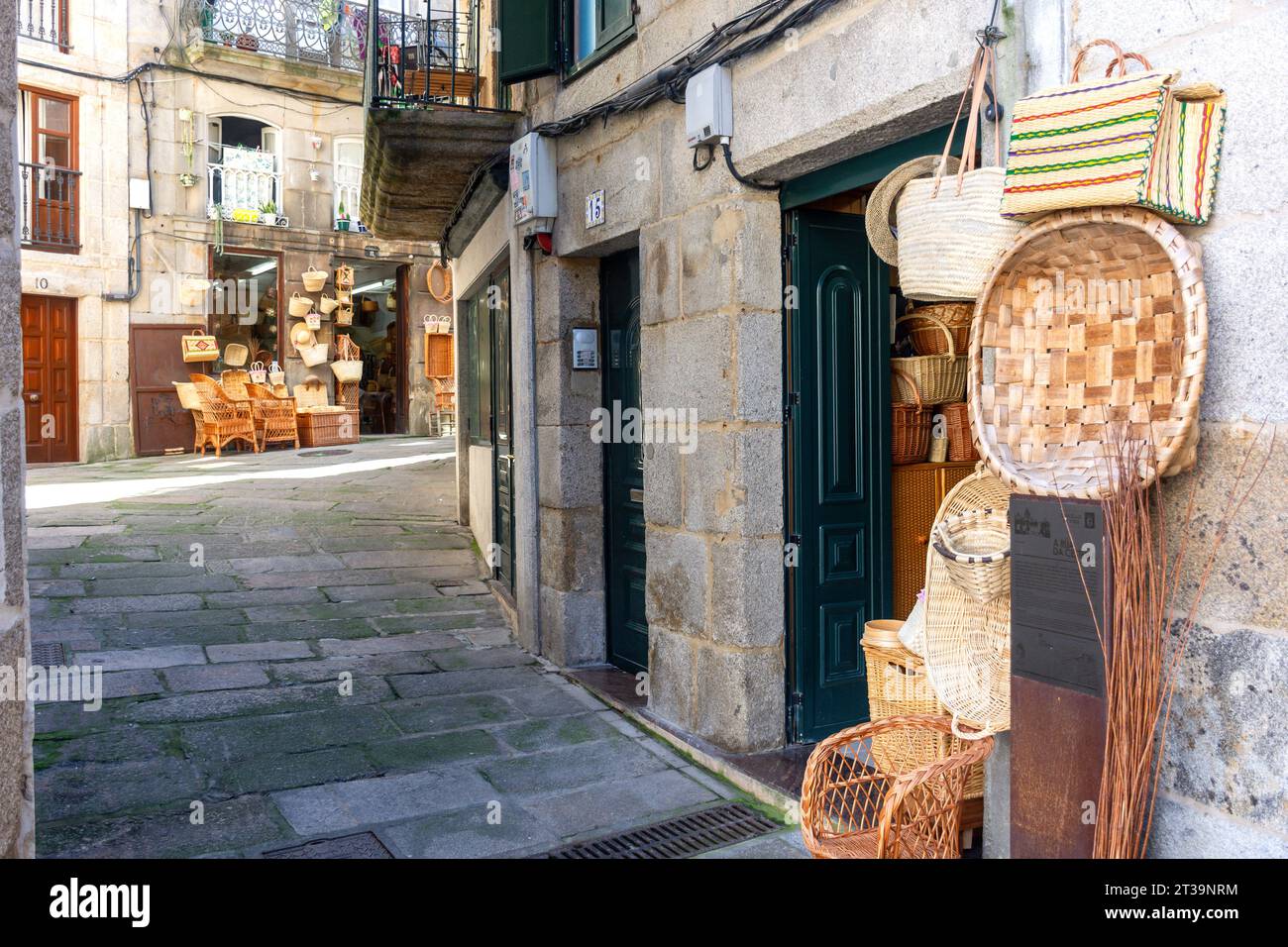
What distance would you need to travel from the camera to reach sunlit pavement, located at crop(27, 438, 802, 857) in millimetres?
4051

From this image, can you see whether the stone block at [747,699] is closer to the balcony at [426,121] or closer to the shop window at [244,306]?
the balcony at [426,121]

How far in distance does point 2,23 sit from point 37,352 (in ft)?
47.7

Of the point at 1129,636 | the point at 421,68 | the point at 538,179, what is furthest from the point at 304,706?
the point at 421,68

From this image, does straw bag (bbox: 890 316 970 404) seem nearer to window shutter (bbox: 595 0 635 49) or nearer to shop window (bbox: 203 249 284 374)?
window shutter (bbox: 595 0 635 49)

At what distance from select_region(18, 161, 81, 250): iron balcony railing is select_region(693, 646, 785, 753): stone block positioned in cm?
1330

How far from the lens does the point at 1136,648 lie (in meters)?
2.44

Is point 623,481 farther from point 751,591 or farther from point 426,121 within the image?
point 426,121

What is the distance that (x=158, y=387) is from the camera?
15578 mm

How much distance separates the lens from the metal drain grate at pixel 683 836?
12.5 ft

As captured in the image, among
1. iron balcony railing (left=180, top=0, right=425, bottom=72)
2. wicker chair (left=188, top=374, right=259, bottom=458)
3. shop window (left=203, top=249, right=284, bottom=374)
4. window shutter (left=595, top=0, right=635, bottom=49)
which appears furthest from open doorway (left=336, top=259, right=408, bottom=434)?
window shutter (left=595, top=0, right=635, bottom=49)

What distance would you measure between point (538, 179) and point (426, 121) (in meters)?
0.89

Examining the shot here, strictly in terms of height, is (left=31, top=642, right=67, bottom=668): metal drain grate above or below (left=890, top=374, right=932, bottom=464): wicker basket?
below

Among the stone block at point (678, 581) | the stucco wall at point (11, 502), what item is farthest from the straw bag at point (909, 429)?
the stucco wall at point (11, 502)

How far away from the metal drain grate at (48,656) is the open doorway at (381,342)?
1269 centimetres
